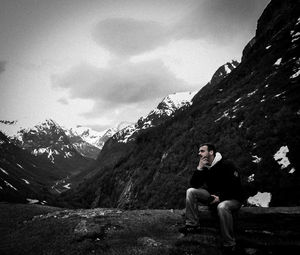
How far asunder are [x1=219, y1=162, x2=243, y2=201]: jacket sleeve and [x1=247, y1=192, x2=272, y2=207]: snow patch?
47.9 ft

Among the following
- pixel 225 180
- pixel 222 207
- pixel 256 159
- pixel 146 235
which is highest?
pixel 256 159

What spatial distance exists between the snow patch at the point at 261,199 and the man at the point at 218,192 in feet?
47.0

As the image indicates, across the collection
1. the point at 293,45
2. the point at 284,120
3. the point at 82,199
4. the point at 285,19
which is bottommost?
the point at 82,199

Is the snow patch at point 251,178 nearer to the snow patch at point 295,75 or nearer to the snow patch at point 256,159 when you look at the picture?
the snow patch at point 256,159

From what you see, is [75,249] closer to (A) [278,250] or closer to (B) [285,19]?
(A) [278,250]

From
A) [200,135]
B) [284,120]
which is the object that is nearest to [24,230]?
[284,120]

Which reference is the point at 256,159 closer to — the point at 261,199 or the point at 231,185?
the point at 261,199

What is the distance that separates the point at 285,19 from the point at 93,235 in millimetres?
73295

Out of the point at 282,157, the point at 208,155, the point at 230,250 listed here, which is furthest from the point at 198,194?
the point at 282,157

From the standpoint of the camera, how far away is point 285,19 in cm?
6731

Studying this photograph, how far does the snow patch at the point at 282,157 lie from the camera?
987 inches

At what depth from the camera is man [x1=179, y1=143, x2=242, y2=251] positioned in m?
9.13

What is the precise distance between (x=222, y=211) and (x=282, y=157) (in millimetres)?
19912

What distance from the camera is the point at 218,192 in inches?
396
